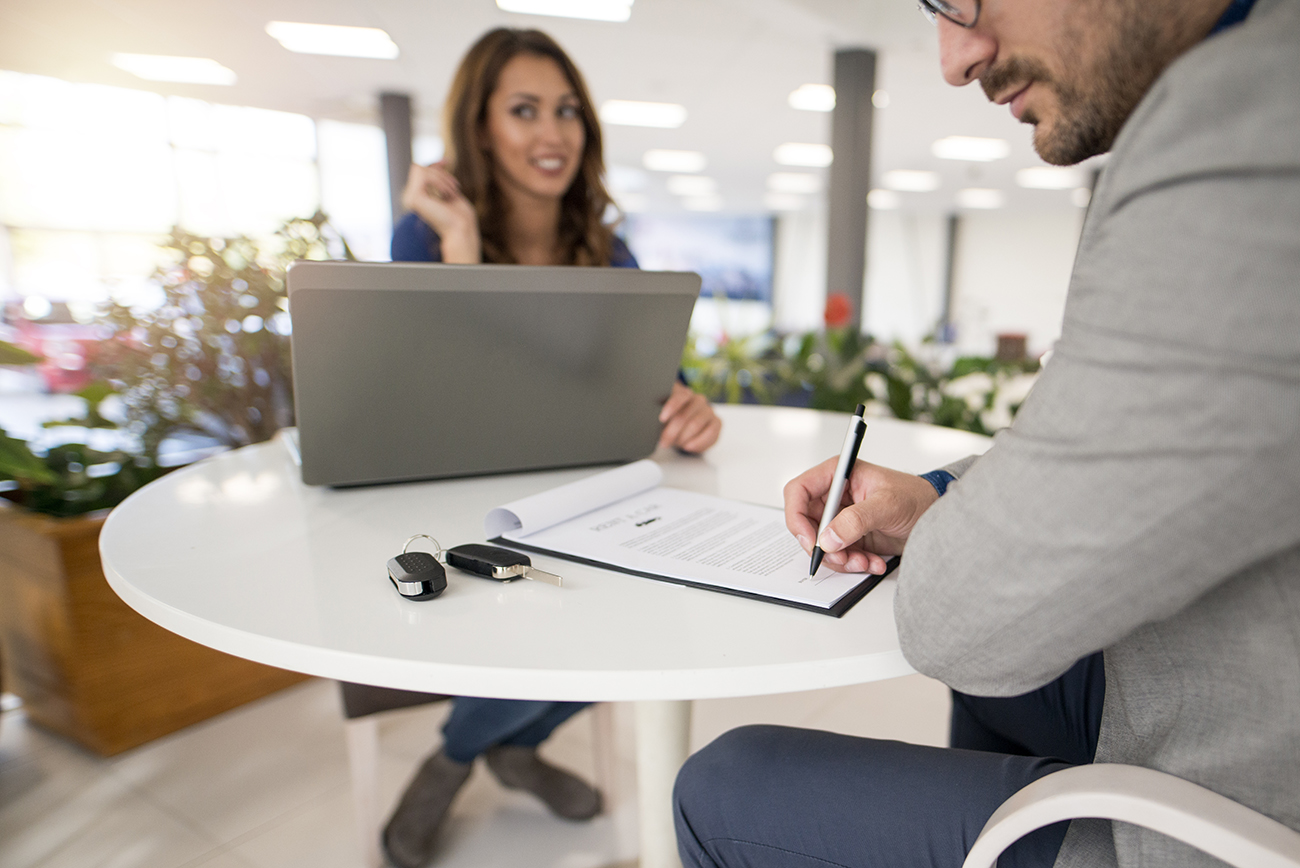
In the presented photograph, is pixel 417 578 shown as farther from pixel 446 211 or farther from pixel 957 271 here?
pixel 957 271

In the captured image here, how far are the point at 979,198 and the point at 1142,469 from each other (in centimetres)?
1712

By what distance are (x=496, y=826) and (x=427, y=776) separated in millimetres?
206

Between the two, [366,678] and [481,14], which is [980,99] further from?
[366,678]

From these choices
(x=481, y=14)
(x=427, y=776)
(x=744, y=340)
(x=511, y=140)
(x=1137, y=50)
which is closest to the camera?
(x=1137, y=50)

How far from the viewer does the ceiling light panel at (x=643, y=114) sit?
750 centimetres

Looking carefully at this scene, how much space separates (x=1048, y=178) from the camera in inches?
493

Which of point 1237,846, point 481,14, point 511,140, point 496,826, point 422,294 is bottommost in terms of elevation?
point 496,826

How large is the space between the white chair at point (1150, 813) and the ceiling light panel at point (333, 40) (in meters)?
5.98

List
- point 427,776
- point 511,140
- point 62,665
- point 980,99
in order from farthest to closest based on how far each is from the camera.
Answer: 1. point 980,99
2. point 511,140
3. point 62,665
4. point 427,776

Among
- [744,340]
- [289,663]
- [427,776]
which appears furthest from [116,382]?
[744,340]

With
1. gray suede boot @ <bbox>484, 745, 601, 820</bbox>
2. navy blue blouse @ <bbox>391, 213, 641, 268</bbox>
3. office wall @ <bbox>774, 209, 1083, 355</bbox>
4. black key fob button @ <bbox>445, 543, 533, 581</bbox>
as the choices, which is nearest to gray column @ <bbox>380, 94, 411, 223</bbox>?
navy blue blouse @ <bbox>391, 213, 641, 268</bbox>

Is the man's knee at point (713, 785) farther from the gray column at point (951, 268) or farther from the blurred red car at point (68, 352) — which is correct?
the gray column at point (951, 268)

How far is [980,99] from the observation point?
7.04 meters

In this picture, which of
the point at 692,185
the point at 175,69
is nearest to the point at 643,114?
the point at 175,69
